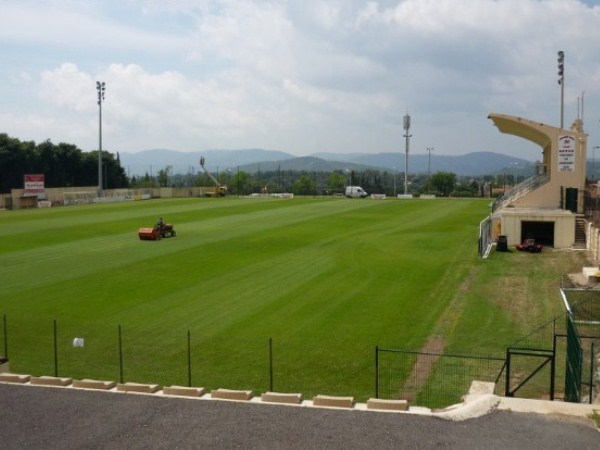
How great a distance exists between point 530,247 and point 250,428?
31.5 m

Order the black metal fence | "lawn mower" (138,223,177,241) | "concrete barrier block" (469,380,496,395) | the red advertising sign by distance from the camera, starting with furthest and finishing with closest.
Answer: the red advertising sign
"lawn mower" (138,223,177,241)
the black metal fence
"concrete barrier block" (469,380,496,395)

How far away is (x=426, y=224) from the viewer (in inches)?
2457

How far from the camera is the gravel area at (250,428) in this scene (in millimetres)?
12594

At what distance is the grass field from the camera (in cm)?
1978

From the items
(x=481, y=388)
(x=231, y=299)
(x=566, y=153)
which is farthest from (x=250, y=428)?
(x=566, y=153)

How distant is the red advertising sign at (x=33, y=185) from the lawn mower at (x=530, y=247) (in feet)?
225

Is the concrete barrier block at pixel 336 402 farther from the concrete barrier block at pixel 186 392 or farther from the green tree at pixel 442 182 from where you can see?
the green tree at pixel 442 182

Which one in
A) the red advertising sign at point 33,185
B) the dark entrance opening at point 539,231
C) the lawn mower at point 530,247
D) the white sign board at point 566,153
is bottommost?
the lawn mower at point 530,247

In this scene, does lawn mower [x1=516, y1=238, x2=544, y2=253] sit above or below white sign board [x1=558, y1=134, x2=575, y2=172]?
below

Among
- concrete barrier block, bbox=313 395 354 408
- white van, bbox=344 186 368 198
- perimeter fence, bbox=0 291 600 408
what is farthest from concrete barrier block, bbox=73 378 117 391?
white van, bbox=344 186 368 198

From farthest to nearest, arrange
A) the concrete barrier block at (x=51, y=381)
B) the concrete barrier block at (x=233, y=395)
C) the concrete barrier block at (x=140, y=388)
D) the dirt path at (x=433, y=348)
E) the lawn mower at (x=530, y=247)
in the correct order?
the lawn mower at (x=530, y=247), the dirt path at (x=433, y=348), the concrete barrier block at (x=51, y=381), the concrete barrier block at (x=140, y=388), the concrete barrier block at (x=233, y=395)

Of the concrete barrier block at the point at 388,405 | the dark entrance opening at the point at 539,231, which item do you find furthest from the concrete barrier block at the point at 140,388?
the dark entrance opening at the point at 539,231

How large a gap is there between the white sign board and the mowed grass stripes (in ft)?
26.6

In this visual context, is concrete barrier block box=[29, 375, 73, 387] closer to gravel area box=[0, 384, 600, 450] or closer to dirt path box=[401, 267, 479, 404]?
gravel area box=[0, 384, 600, 450]
